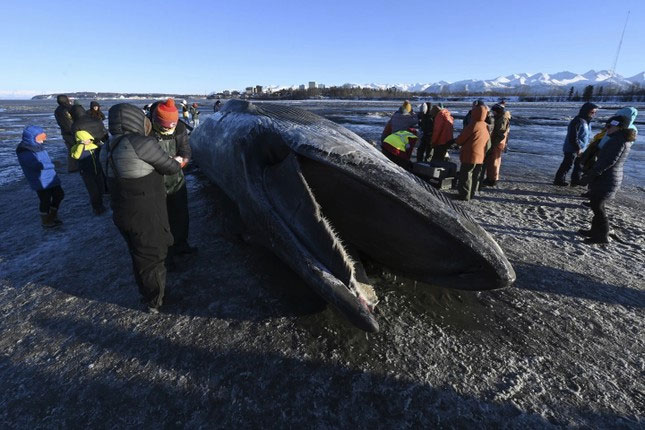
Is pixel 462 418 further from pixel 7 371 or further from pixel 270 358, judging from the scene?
pixel 7 371

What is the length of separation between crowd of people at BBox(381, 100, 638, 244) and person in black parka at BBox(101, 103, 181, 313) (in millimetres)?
4626

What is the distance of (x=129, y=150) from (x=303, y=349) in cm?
227

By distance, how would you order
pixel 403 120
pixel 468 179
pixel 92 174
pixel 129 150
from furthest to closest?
pixel 403 120 < pixel 468 179 < pixel 92 174 < pixel 129 150

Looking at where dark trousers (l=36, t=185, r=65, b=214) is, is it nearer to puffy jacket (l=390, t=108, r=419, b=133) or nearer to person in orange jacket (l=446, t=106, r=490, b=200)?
puffy jacket (l=390, t=108, r=419, b=133)

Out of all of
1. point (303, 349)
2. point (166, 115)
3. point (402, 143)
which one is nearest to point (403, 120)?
point (402, 143)

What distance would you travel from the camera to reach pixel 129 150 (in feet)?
A: 9.29

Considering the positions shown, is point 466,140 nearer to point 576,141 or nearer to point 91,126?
point 576,141

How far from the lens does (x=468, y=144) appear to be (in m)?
6.08

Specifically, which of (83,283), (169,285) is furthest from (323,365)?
(83,283)

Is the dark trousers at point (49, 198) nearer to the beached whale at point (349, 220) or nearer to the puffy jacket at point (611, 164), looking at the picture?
the beached whale at point (349, 220)

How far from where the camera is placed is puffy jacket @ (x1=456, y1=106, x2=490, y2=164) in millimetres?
5969

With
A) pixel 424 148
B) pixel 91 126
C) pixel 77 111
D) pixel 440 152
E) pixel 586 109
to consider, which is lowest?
pixel 424 148

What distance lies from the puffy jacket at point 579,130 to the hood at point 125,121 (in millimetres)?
8373

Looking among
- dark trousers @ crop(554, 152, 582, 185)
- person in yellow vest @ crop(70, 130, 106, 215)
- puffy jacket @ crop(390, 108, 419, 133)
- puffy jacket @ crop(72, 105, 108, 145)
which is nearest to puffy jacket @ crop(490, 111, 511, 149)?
dark trousers @ crop(554, 152, 582, 185)
